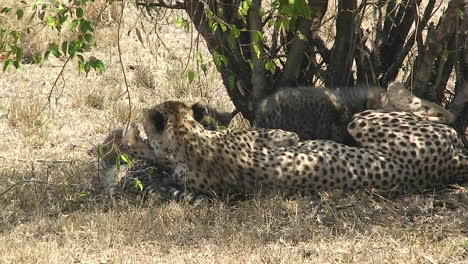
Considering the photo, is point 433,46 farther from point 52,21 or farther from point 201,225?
point 52,21

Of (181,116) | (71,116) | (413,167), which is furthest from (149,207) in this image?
(71,116)

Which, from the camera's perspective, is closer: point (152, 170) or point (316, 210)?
point (316, 210)

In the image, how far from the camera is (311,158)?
5926 millimetres

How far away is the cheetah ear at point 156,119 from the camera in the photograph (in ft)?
20.4

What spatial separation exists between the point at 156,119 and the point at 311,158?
116 cm

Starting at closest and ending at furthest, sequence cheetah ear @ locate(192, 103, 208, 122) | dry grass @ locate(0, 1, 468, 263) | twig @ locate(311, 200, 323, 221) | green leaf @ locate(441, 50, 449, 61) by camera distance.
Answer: dry grass @ locate(0, 1, 468, 263) < twig @ locate(311, 200, 323, 221) < green leaf @ locate(441, 50, 449, 61) < cheetah ear @ locate(192, 103, 208, 122)

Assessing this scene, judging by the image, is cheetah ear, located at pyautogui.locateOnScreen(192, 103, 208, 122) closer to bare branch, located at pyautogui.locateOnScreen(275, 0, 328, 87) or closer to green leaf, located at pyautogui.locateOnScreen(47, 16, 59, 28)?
bare branch, located at pyautogui.locateOnScreen(275, 0, 328, 87)

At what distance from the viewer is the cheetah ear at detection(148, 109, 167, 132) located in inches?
244

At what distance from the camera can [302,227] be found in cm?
538

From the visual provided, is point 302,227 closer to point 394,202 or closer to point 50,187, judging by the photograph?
point 394,202

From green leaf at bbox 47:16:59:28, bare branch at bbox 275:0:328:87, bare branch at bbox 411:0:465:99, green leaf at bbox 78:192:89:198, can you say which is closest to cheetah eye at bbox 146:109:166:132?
green leaf at bbox 78:192:89:198

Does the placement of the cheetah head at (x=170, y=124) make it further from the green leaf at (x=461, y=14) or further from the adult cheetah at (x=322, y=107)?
the green leaf at (x=461, y=14)

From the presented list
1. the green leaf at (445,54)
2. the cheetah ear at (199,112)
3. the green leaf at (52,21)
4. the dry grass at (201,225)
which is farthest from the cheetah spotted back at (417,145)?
the green leaf at (52,21)

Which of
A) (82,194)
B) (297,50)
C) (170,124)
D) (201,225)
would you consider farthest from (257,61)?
(82,194)
